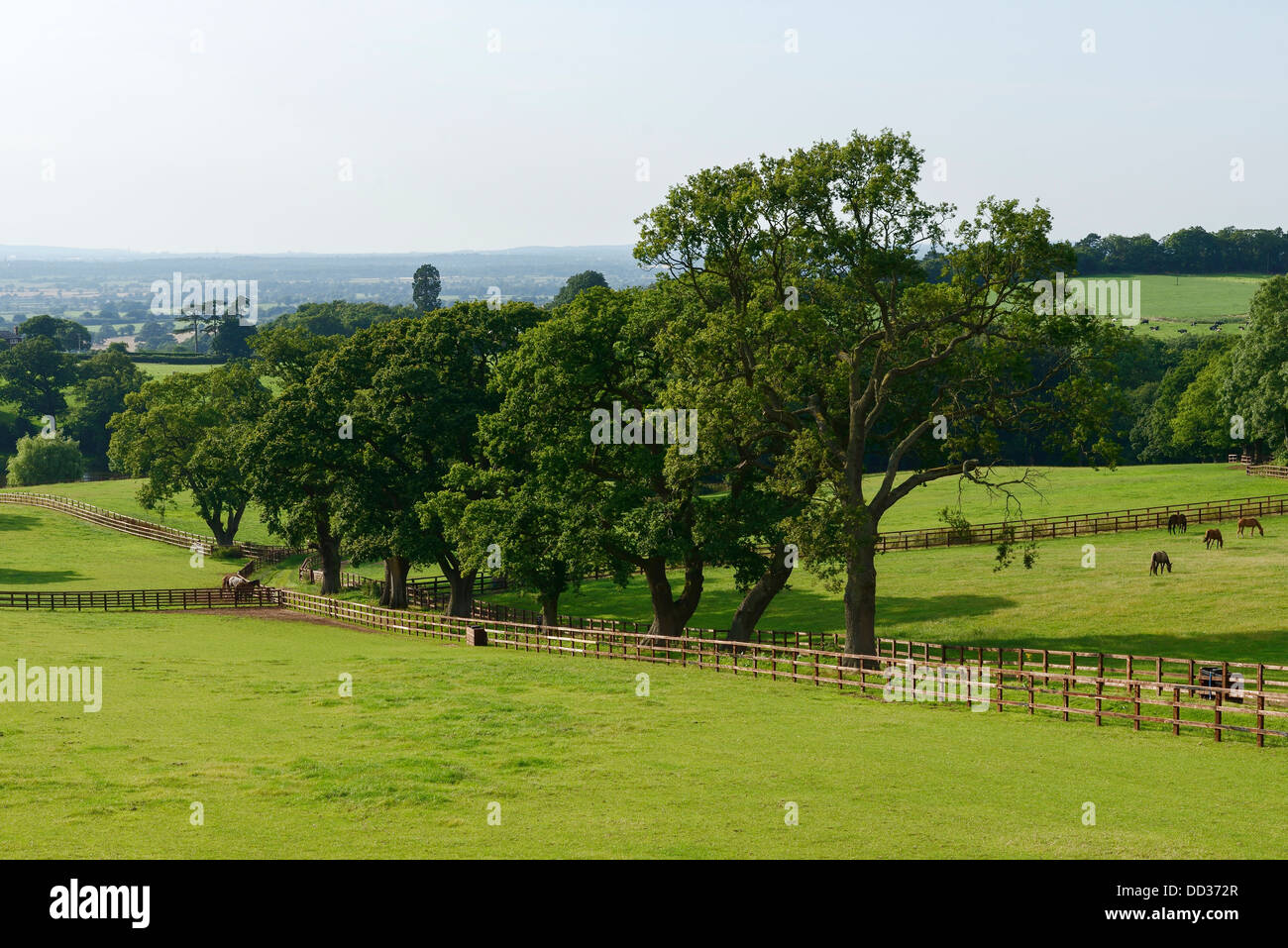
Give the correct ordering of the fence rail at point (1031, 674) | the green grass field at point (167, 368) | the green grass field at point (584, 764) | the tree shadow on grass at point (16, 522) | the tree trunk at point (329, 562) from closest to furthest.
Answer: the green grass field at point (584, 764)
the fence rail at point (1031, 674)
the tree trunk at point (329, 562)
the tree shadow on grass at point (16, 522)
the green grass field at point (167, 368)

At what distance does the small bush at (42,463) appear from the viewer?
117562 millimetres

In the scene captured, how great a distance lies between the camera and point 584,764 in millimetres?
21750

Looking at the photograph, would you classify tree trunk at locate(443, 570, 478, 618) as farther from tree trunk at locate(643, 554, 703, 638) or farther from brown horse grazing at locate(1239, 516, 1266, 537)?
brown horse grazing at locate(1239, 516, 1266, 537)

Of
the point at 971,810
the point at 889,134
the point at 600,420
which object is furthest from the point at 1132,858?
the point at 600,420

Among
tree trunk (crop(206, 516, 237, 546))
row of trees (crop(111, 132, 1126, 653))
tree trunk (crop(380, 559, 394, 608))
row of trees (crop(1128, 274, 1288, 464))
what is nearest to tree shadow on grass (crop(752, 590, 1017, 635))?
row of trees (crop(111, 132, 1126, 653))

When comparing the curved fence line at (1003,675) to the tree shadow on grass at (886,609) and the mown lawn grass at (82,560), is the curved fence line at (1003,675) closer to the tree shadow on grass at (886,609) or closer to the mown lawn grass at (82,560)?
the tree shadow on grass at (886,609)

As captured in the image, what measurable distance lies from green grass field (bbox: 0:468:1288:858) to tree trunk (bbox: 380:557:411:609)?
16.6 m

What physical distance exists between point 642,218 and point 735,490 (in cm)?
964

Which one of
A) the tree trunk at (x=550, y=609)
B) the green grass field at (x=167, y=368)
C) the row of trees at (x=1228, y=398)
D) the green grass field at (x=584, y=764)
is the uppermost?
the green grass field at (x=167, y=368)

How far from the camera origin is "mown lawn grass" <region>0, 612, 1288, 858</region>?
16.5 meters

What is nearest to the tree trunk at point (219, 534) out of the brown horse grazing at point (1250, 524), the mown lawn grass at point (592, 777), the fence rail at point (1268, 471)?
the mown lawn grass at point (592, 777)

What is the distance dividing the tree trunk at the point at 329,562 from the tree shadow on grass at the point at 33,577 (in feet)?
49.5

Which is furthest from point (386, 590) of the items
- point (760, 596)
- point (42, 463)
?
point (42, 463)

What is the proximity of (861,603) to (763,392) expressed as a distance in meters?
6.79
